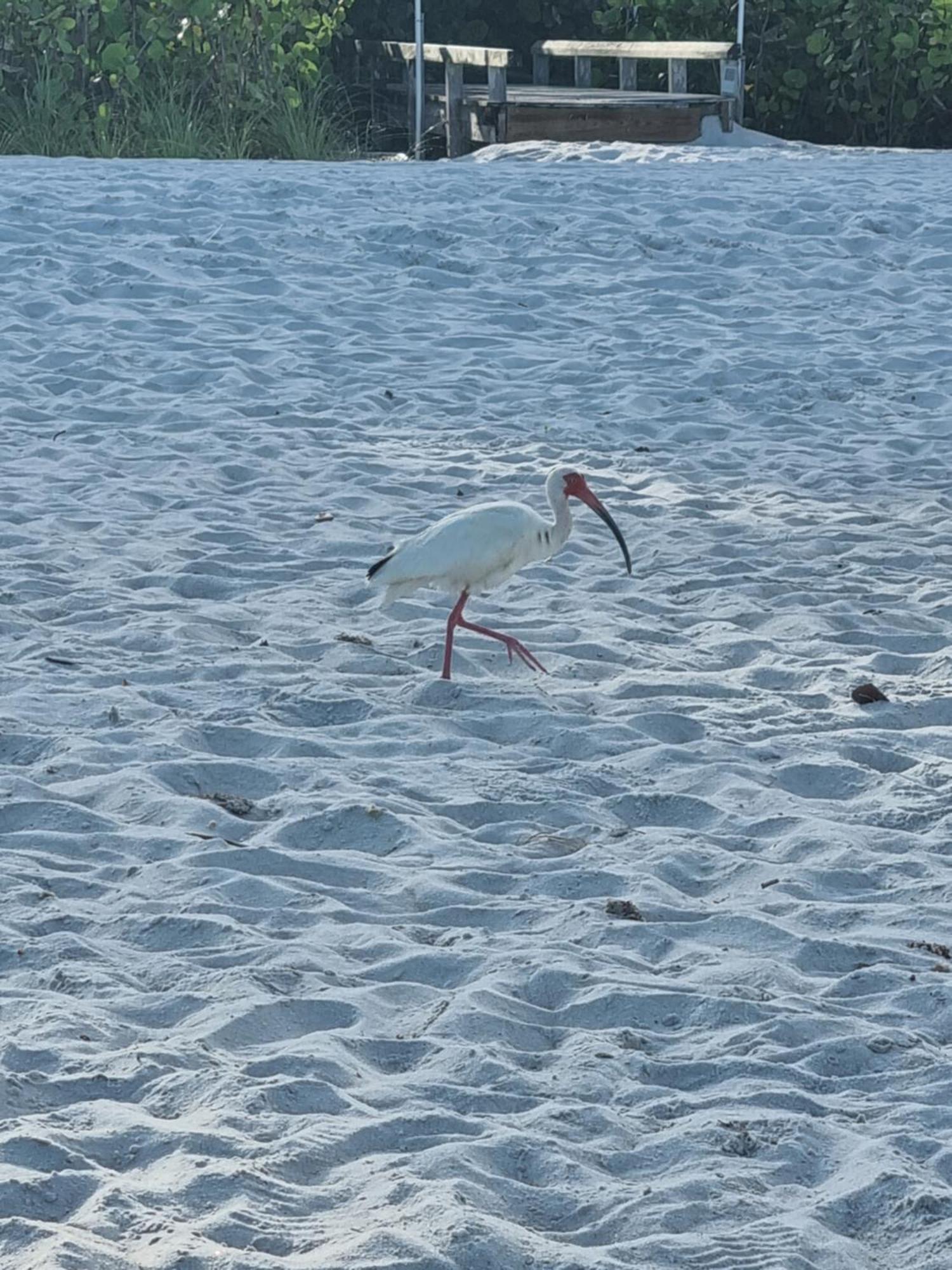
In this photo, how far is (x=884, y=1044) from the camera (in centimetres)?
365

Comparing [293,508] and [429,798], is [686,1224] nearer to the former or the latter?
[429,798]

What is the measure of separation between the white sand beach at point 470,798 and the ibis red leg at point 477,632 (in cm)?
11

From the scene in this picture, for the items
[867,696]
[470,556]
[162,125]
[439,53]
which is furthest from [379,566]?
[439,53]

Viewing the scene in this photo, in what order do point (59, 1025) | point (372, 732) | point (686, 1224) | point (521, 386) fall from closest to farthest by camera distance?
point (686, 1224)
point (59, 1025)
point (372, 732)
point (521, 386)

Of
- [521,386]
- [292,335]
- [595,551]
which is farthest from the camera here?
[292,335]

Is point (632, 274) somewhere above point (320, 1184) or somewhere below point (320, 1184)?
above

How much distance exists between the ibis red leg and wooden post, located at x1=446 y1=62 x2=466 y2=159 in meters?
13.2

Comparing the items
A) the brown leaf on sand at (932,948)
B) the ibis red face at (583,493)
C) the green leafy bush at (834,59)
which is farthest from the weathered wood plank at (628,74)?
the brown leaf on sand at (932,948)

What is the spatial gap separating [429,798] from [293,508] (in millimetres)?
Answer: 2880

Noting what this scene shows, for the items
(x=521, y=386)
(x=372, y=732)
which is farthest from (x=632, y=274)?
(x=372, y=732)

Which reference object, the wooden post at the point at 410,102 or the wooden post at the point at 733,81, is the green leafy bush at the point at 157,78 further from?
the wooden post at the point at 733,81

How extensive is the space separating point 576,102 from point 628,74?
208cm

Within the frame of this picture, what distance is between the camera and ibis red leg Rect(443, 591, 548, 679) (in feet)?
18.6

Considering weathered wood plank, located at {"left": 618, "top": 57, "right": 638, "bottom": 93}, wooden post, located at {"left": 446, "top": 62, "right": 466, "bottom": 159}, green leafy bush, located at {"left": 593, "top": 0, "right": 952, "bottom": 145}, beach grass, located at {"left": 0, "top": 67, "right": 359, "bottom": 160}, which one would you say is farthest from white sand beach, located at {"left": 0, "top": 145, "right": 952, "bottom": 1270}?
weathered wood plank, located at {"left": 618, "top": 57, "right": 638, "bottom": 93}
